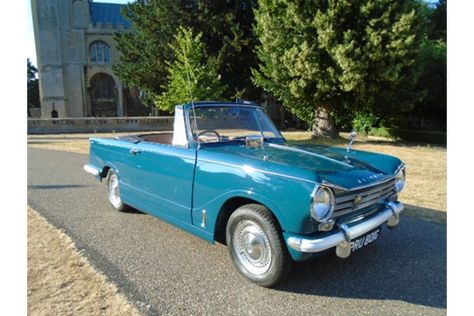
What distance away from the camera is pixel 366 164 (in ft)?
11.5

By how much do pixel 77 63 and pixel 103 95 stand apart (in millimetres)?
5460

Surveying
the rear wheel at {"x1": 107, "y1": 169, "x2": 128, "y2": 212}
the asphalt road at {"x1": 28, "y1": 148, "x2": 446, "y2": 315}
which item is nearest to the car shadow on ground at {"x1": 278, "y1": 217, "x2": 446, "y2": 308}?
the asphalt road at {"x1": 28, "y1": 148, "x2": 446, "y2": 315}

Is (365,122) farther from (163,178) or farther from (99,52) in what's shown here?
(99,52)

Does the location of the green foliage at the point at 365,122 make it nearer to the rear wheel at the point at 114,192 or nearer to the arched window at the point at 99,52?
the rear wheel at the point at 114,192

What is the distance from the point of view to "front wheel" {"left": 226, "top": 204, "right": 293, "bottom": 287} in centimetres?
297

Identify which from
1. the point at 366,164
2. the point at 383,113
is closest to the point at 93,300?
the point at 366,164

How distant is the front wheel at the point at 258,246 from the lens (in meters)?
2.97

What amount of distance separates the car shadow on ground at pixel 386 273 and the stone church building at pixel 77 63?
45.3 metres

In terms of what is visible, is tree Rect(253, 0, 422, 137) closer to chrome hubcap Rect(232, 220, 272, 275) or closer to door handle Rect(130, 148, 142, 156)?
door handle Rect(130, 148, 142, 156)

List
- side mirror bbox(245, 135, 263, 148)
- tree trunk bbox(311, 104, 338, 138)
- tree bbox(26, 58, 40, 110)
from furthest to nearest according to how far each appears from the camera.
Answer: tree bbox(26, 58, 40, 110) → tree trunk bbox(311, 104, 338, 138) → side mirror bbox(245, 135, 263, 148)

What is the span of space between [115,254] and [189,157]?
1.37 metres

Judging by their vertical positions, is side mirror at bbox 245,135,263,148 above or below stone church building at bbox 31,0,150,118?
below

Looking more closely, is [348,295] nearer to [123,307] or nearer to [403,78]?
[123,307]

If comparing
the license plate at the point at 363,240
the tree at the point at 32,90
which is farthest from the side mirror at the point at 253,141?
the tree at the point at 32,90
